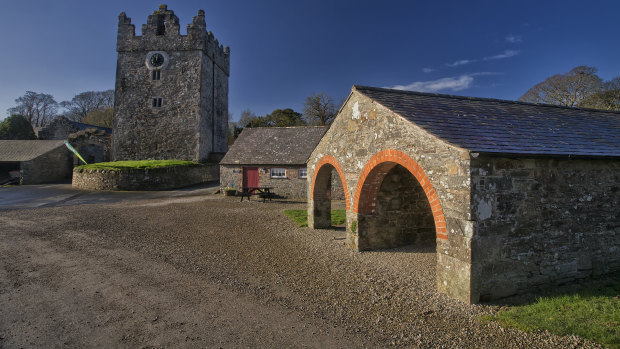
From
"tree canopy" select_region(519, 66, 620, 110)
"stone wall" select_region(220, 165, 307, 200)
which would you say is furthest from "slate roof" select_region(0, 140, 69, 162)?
"tree canopy" select_region(519, 66, 620, 110)

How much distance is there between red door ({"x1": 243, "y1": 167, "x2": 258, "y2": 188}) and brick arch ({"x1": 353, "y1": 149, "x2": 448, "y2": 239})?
504 inches

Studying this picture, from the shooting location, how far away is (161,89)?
1086 inches

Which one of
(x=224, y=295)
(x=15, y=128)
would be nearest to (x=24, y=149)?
(x=15, y=128)

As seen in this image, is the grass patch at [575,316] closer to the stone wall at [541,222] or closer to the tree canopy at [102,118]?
the stone wall at [541,222]

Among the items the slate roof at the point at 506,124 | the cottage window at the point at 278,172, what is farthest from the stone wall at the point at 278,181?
the slate roof at the point at 506,124

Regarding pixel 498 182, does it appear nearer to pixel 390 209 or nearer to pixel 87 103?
pixel 390 209

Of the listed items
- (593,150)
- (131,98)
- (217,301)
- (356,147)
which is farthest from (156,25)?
(593,150)

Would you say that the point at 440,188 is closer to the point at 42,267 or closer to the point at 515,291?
the point at 515,291

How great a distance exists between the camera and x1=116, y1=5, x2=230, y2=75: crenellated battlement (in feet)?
88.8

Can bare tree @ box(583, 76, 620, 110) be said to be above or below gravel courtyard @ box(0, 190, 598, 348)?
above

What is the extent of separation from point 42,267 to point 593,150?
11645mm

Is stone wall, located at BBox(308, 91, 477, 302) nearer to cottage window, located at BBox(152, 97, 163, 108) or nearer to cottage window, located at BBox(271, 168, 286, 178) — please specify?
cottage window, located at BBox(271, 168, 286, 178)

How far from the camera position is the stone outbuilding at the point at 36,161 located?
25562mm

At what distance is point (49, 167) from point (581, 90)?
45.8m
